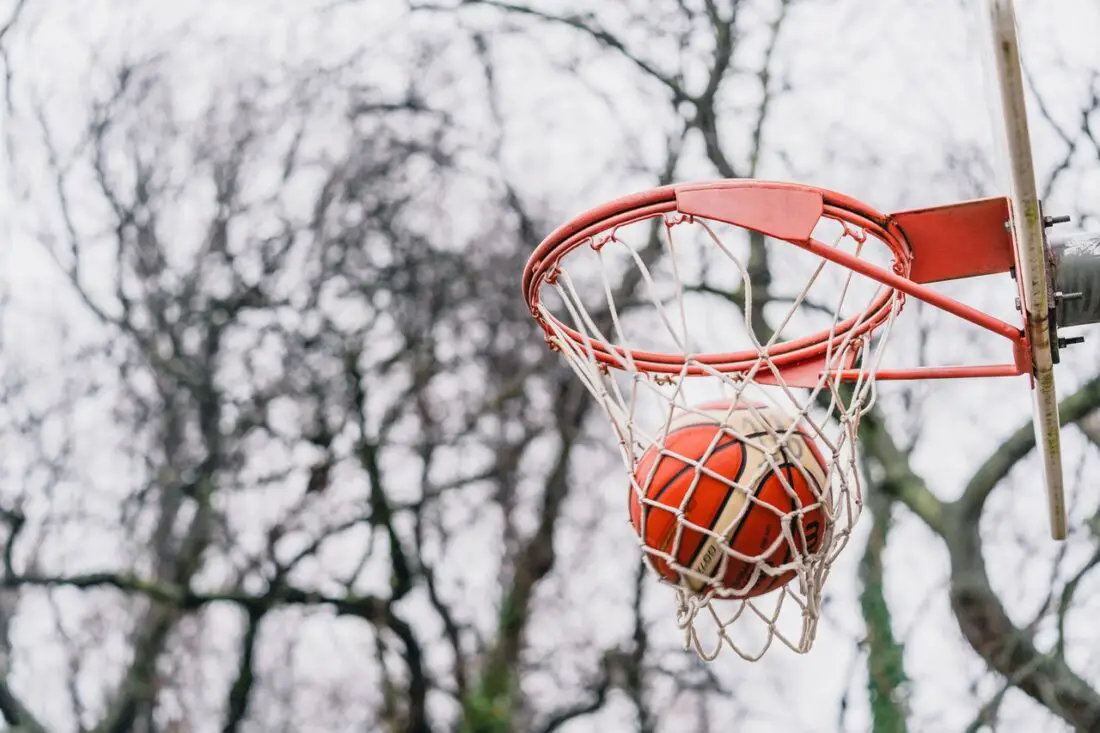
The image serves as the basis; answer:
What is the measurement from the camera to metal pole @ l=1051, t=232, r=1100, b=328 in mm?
3404

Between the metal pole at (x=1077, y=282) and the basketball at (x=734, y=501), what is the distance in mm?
819

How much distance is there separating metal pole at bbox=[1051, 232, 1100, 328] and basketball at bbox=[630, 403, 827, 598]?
0.82 metres

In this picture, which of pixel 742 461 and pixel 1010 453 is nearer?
pixel 742 461

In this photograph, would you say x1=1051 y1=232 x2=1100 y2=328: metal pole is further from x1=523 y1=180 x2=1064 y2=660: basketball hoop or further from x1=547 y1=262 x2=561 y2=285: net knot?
x1=547 y1=262 x2=561 y2=285: net knot

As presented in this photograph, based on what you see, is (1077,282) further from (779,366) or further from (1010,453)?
(1010,453)

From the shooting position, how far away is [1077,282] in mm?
3424

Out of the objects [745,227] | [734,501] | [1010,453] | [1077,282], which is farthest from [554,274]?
[1010,453]

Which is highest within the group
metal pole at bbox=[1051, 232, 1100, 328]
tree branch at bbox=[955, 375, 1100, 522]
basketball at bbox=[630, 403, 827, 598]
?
tree branch at bbox=[955, 375, 1100, 522]

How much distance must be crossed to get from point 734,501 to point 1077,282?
1139 millimetres

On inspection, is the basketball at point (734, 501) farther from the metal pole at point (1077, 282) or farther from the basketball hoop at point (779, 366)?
the metal pole at point (1077, 282)

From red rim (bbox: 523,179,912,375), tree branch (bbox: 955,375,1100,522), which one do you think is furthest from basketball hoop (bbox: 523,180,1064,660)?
tree branch (bbox: 955,375,1100,522)

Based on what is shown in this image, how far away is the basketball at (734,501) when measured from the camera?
347 centimetres

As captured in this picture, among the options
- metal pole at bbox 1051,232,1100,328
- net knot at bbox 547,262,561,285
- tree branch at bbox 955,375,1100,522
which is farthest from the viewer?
tree branch at bbox 955,375,1100,522

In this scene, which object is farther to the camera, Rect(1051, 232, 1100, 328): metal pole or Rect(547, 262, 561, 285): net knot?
Rect(547, 262, 561, 285): net knot
